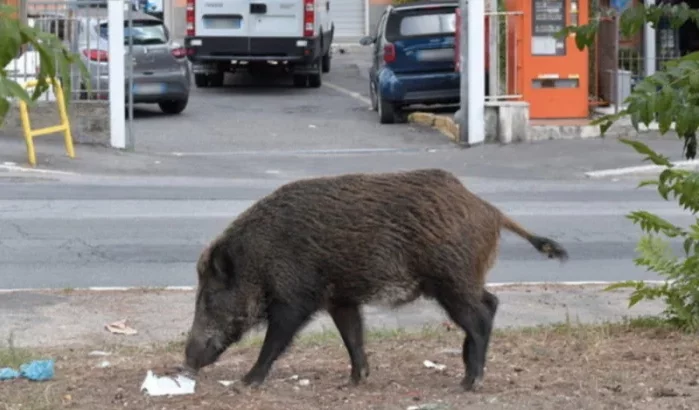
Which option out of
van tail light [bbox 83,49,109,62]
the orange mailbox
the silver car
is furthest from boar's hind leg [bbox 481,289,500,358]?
the silver car

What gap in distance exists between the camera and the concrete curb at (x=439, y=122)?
20500 millimetres

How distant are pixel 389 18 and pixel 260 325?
1653cm

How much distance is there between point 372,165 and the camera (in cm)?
1802

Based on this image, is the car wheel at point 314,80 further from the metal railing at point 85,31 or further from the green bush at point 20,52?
the green bush at point 20,52

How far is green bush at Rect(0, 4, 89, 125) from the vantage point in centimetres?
374

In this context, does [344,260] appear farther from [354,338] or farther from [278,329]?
[354,338]

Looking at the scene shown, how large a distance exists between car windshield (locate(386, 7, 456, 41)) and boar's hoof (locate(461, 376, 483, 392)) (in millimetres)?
16025

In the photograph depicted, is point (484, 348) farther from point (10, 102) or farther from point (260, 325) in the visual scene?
point (10, 102)

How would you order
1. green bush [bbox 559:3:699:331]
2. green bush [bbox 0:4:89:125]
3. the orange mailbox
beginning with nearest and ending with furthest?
green bush [bbox 0:4:89:125]
green bush [bbox 559:3:699:331]
the orange mailbox

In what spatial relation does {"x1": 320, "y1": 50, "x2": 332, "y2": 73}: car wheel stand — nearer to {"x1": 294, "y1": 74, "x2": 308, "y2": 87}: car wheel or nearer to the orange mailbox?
{"x1": 294, "y1": 74, "x2": 308, "y2": 87}: car wheel

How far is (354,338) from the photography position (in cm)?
612

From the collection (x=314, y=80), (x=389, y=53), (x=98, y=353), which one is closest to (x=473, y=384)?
(x=98, y=353)

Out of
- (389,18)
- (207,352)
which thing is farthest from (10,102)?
(389,18)

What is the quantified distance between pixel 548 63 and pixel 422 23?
2.70 m
